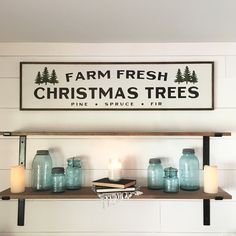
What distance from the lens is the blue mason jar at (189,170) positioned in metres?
1.54

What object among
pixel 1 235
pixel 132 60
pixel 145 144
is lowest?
pixel 1 235

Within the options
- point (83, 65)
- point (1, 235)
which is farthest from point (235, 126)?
point (1, 235)

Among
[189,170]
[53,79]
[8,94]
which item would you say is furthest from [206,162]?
[8,94]

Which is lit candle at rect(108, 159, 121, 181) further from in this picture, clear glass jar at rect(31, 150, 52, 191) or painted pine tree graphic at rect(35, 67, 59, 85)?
painted pine tree graphic at rect(35, 67, 59, 85)

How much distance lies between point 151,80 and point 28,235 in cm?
105

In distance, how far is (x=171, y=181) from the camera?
4.83 ft

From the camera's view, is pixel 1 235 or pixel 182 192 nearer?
pixel 182 192

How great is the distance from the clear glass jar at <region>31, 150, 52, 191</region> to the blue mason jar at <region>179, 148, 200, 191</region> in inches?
26.8

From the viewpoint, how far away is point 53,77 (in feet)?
5.36

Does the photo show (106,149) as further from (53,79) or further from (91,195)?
(53,79)

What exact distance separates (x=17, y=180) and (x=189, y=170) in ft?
2.83

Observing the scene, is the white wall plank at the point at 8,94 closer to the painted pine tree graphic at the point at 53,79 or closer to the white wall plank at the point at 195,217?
the painted pine tree graphic at the point at 53,79

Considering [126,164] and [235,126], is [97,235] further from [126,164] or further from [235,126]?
[235,126]

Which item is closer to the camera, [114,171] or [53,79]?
[114,171]
